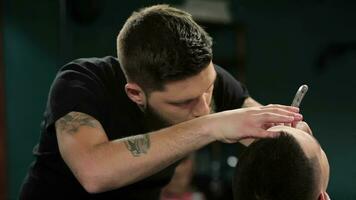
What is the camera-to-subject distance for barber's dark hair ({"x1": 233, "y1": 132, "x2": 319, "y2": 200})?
838mm

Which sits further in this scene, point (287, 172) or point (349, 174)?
point (349, 174)

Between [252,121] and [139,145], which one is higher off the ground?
[252,121]

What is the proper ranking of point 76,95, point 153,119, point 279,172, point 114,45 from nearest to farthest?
point 279,172, point 76,95, point 153,119, point 114,45

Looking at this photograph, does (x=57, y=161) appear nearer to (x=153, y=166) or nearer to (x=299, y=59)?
(x=153, y=166)

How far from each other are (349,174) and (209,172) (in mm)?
1336

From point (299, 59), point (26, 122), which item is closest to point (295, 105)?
point (299, 59)

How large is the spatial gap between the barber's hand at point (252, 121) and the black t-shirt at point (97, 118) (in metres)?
0.33

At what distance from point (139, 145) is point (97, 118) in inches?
6.2

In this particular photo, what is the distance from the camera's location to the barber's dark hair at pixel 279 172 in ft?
2.75

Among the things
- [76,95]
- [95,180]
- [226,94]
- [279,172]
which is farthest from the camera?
[226,94]

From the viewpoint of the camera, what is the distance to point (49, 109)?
3.66 feet

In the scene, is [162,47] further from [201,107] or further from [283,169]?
[283,169]

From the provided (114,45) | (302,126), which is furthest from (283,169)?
(114,45)

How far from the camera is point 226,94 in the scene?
Answer: 129 cm
